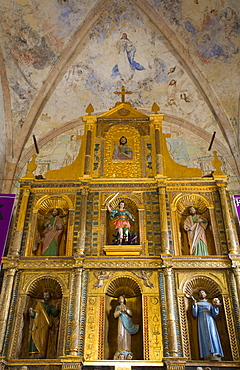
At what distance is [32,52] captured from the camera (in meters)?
17.9

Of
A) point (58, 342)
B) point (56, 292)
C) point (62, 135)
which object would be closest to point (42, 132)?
point (62, 135)

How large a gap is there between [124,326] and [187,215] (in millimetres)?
4250

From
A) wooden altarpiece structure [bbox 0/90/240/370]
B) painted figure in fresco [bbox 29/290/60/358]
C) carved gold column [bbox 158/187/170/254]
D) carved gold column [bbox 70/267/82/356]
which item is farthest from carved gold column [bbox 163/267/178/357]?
painted figure in fresco [bbox 29/290/60/358]

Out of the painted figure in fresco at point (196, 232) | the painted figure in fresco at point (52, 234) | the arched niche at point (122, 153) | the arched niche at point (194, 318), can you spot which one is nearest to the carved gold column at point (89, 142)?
the arched niche at point (122, 153)

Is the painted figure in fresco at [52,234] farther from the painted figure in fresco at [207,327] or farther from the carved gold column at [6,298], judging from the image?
the painted figure in fresco at [207,327]

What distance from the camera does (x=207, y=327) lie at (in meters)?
11.1

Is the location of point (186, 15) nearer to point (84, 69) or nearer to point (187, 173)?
point (84, 69)

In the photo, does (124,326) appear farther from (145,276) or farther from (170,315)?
(145,276)

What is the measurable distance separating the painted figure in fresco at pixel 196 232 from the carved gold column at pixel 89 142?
347 centimetres

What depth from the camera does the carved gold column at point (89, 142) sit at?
46.0 ft

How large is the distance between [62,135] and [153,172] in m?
6.93

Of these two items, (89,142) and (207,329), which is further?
(89,142)

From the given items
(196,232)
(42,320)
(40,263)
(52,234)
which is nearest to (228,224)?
(196,232)

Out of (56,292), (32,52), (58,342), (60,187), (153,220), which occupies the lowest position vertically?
(58,342)
